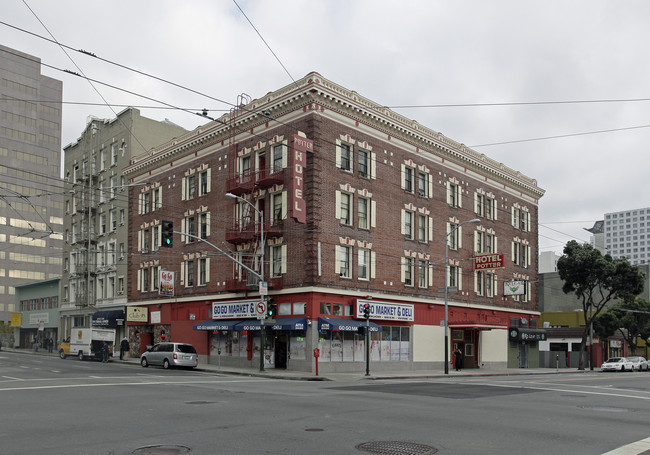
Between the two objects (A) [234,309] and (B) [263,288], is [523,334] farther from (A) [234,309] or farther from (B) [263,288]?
(B) [263,288]

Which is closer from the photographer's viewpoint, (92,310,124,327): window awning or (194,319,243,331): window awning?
(194,319,243,331): window awning

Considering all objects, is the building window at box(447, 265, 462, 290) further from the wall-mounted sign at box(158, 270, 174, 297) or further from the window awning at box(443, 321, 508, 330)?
the wall-mounted sign at box(158, 270, 174, 297)

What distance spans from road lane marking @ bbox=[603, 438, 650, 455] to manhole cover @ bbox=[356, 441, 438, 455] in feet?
9.63

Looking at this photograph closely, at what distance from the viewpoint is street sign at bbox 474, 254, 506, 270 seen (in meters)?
47.3

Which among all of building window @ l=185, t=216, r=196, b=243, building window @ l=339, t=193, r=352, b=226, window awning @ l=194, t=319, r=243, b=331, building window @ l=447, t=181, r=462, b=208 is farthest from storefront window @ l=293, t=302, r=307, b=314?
building window @ l=447, t=181, r=462, b=208

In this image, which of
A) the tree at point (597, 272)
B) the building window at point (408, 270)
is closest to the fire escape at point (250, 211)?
the building window at point (408, 270)

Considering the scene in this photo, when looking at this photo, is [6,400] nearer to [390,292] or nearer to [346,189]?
[346,189]

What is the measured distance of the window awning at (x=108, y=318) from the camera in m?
54.8

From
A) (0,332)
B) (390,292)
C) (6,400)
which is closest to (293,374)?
(390,292)

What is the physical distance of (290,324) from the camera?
36.5 metres

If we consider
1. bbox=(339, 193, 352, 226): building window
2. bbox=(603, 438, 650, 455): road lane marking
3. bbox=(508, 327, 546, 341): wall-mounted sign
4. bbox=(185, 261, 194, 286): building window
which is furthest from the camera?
bbox=(508, 327, 546, 341): wall-mounted sign

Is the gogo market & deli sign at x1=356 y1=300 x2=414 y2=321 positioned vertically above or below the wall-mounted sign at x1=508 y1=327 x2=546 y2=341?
above

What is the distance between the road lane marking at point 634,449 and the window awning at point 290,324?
25.6 metres

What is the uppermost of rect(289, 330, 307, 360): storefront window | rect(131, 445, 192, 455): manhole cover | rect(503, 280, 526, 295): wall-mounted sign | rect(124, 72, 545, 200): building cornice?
rect(124, 72, 545, 200): building cornice
